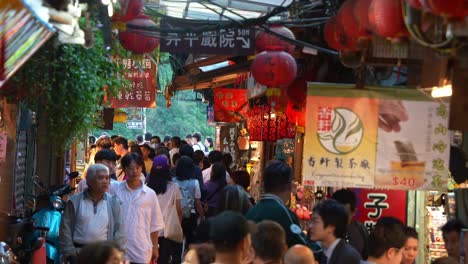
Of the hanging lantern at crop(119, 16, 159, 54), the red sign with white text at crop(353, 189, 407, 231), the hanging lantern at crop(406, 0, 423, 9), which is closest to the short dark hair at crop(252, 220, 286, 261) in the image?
the hanging lantern at crop(406, 0, 423, 9)

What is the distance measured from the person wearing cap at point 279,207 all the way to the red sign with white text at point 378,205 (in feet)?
8.98

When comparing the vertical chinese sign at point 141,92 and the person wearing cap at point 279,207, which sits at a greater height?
the vertical chinese sign at point 141,92

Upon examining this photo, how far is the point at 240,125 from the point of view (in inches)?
1105

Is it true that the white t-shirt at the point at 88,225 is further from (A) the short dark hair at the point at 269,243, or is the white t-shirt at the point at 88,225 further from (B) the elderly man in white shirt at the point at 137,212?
(A) the short dark hair at the point at 269,243

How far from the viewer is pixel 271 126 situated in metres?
18.2

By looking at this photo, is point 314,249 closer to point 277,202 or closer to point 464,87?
point 277,202

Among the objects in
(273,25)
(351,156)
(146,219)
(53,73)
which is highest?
(273,25)

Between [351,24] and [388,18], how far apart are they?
57.1 inches

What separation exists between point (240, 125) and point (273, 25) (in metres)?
16.1

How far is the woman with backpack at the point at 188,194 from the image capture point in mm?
14648

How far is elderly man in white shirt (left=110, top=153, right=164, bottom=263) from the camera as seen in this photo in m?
11.4

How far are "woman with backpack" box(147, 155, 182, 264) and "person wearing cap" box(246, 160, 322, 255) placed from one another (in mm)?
4844

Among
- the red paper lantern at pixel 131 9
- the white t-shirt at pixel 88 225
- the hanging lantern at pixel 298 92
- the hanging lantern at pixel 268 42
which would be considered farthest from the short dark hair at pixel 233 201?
the hanging lantern at pixel 298 92

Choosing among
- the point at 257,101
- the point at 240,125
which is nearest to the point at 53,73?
the point at 257,101
